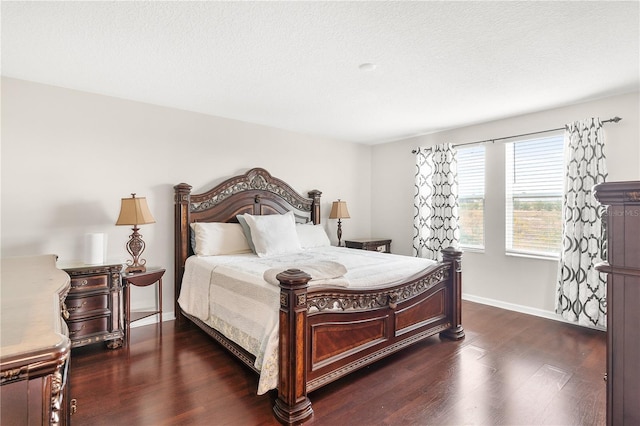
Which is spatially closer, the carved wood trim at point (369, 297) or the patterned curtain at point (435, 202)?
the carved wood trim at point (369, 297)

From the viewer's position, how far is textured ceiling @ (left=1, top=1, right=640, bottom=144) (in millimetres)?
1880

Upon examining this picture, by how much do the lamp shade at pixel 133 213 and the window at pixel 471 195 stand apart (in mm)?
3959

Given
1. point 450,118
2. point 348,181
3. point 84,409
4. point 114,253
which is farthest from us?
point 348,181

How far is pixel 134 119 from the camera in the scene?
3.40 m

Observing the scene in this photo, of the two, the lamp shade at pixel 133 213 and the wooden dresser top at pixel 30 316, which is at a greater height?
the lamp shade at pixel 133 213

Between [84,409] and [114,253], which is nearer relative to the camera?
[84,409]

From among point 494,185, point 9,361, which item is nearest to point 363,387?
point 9,361

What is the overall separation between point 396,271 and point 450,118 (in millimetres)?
2359

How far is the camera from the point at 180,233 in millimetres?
3557

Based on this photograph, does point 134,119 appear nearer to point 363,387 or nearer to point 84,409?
point 84,409

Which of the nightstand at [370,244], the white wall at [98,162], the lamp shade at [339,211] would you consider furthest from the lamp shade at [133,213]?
the nightstand at [370,244]

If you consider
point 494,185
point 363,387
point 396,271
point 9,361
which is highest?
point 494,185

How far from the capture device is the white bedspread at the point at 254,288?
80.1 inches

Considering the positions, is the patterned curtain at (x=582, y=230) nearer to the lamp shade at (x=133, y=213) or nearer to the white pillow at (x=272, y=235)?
the white pillow at (x=272, y=235)
